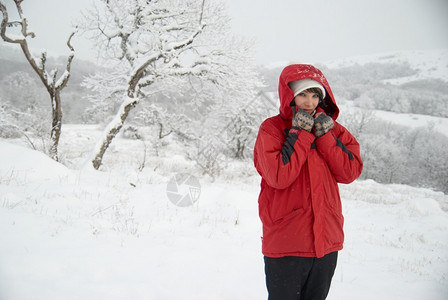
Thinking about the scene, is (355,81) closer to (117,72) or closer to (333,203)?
(117,72)

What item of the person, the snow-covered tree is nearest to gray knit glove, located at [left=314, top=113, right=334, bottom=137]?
the person

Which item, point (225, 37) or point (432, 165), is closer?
point (225, 37)

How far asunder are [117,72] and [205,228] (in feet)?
27.4

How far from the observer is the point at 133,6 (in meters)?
8.45

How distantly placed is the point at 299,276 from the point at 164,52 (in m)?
8.65

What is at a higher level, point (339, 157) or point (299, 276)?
point (339, 157)

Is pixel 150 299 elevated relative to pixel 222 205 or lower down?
elevated

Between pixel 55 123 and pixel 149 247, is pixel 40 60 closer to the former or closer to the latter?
pixel 55 123

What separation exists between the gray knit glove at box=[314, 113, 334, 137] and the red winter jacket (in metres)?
0.03

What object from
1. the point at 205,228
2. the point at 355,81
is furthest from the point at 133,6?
the point at 355,81

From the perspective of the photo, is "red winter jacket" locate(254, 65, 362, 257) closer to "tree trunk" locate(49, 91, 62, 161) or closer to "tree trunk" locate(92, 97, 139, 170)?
"tree trunk" locate(92, 97, 139, 170)

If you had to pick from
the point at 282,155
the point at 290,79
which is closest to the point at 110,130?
the point at 290,79

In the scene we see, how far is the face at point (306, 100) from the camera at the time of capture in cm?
168

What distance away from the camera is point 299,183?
63.4 inches
